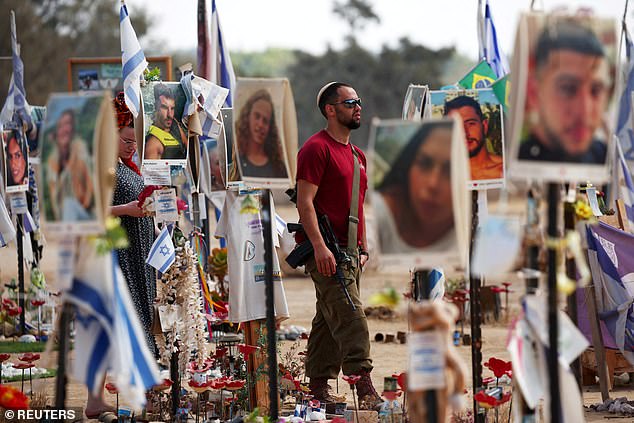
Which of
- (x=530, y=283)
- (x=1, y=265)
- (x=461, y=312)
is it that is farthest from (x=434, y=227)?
(x=1, y=265)

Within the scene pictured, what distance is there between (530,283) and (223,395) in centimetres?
316

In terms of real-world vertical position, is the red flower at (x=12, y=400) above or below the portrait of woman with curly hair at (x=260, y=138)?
below

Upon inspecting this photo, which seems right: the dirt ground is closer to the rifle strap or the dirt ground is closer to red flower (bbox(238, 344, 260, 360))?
the rifle strap

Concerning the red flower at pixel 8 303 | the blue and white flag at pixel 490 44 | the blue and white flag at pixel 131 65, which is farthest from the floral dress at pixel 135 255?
the blue and white flag at pixel 490 44

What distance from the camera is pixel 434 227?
13.6 ft

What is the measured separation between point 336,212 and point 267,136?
1700 millimetres

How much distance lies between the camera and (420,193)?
416 cm

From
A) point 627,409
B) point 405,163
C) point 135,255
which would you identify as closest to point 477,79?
point 627,409

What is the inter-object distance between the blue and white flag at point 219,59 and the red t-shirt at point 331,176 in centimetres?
231

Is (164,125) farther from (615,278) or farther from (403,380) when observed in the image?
(615,278)

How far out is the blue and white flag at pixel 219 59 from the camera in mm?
9039

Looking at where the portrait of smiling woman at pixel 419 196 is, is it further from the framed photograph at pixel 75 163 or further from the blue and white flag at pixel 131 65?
the blue and white flag at pixel 131 65

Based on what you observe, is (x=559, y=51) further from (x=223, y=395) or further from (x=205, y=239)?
(x=205, y=239)

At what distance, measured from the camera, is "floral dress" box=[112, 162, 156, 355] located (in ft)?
21.5
